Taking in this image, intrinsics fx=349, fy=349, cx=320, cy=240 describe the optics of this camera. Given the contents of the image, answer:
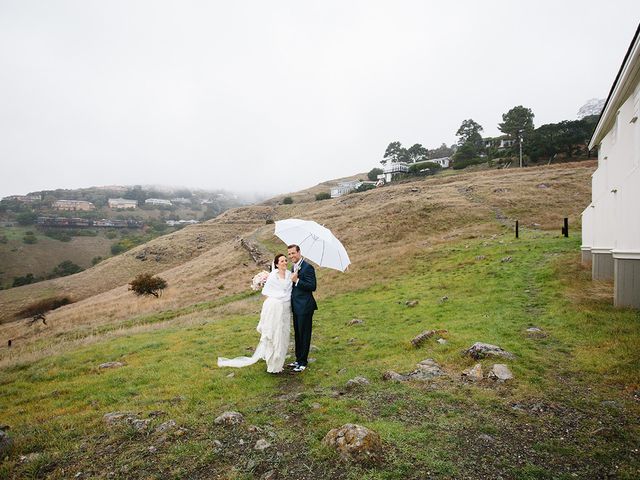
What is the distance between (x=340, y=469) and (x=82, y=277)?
89.5m

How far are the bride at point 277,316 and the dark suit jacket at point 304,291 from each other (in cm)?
21

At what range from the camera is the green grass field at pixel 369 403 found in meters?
5.10

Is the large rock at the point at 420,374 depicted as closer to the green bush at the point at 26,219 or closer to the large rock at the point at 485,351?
the large rock at the point at 485,351

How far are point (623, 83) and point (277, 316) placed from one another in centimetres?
1509

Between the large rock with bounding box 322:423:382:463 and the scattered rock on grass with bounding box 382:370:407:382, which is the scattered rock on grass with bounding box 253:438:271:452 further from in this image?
the scattered rock on grass with bounding box 382:370:407:382

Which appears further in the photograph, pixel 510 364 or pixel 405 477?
pixel 510 364

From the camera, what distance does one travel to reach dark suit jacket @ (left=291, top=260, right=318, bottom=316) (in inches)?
386

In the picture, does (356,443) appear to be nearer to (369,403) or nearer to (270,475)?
(270,475)

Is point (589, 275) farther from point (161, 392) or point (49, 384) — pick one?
point (49, 384)

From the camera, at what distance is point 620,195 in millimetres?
11766

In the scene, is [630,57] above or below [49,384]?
above

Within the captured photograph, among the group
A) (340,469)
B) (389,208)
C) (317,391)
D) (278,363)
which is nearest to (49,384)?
(278,363)

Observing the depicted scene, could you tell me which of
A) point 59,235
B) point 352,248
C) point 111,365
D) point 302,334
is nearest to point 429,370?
point 302,334

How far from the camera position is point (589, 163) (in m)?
66.9
